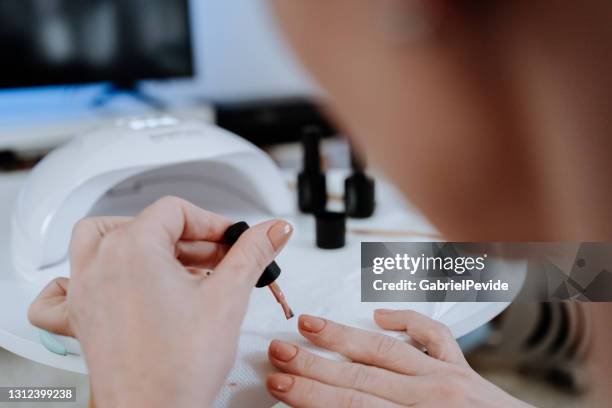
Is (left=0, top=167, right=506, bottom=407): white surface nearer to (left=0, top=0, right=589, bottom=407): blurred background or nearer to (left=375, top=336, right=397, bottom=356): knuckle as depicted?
(left=375, top=336, right=397, bottom=356): knuckle

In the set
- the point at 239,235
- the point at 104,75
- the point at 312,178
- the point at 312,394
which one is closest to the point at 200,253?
the point at 239,235

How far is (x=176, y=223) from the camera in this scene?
18.3 inches

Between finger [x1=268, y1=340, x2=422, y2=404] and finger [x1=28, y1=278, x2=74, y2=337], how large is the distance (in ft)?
0.52

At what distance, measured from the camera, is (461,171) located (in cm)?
32

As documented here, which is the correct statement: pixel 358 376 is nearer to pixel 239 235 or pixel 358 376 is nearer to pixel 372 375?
pixel 372 375

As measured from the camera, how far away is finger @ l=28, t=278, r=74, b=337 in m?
0.49

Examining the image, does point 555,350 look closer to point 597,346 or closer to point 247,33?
point 597,346

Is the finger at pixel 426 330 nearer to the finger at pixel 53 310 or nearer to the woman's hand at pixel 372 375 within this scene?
the woman's hand at pixel 372 375

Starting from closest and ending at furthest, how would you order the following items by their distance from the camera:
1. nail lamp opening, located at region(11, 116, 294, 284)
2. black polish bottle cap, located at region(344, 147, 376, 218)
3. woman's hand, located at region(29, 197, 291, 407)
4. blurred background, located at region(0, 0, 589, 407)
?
woman's hand, located at region(29, 197, 291, 407) → nail lamp opening, located at region(11, 116, 294, 284) → black polish bottle cap, located at region(344, 147, 376, 218) → blurred background, located at region(0, 0, 589, 407)

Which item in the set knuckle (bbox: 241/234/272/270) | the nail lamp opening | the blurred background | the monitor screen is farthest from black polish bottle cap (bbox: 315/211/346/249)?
the monitor screen

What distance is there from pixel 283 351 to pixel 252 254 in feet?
0.27

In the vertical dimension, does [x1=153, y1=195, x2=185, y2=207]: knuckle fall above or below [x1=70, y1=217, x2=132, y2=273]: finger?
above

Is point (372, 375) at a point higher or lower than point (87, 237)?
lower

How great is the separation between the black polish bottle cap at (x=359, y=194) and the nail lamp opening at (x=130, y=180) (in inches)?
2.8
